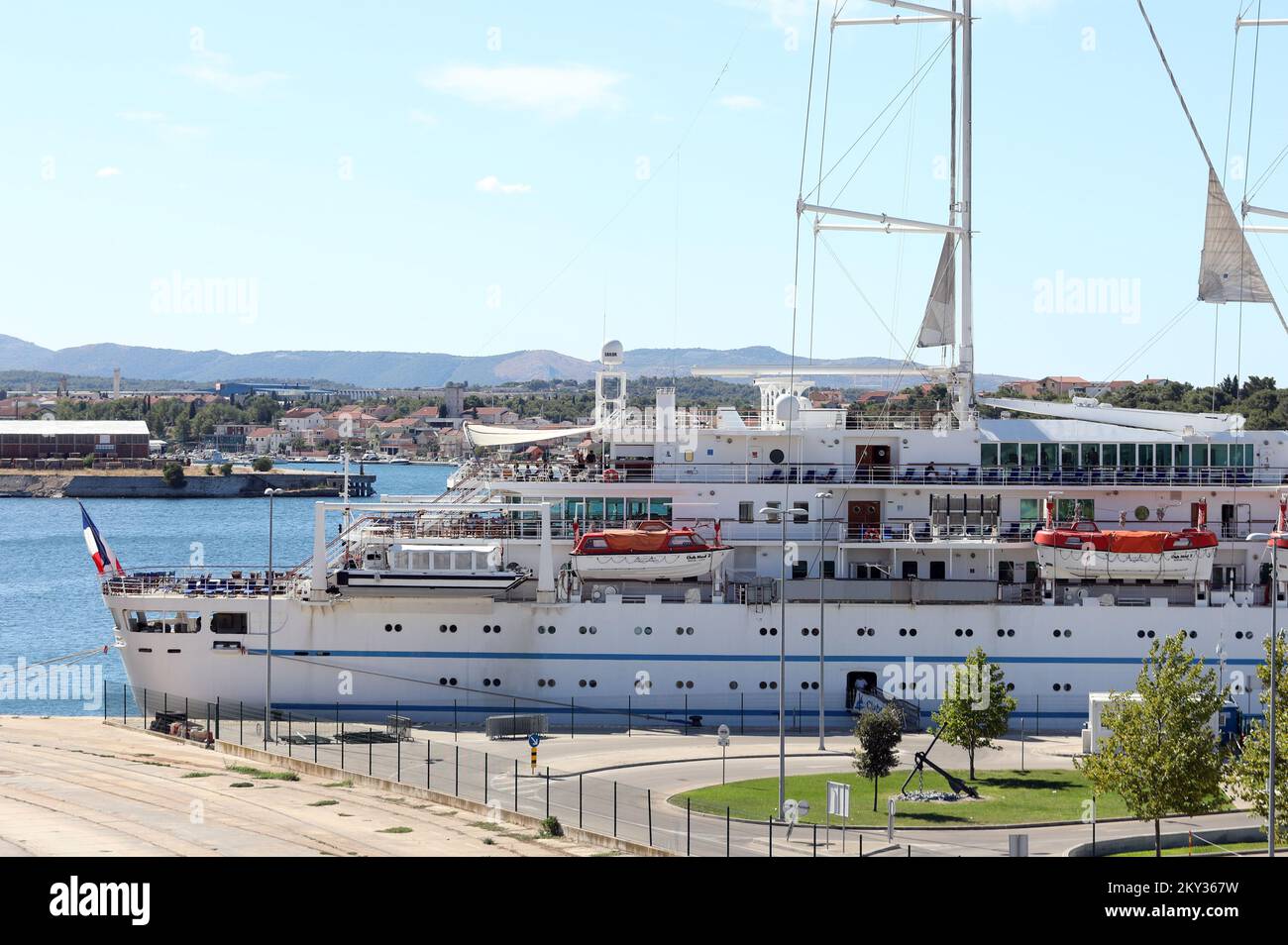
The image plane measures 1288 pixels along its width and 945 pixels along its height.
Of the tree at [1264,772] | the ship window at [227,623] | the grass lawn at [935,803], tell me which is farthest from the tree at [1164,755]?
the ship window at [227,623]

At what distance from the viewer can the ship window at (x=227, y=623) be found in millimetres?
35875

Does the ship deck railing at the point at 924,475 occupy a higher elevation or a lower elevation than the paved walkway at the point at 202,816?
higher

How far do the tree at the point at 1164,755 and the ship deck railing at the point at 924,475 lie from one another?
12879 mm

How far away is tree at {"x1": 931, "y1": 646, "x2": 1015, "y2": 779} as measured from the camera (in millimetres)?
30562

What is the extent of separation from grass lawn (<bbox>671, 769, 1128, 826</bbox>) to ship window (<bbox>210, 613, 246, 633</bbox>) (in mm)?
12185

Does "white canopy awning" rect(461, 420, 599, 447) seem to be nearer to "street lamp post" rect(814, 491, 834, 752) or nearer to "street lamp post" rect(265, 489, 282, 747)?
"street lamp post" rect(814, 491, 834, 752)

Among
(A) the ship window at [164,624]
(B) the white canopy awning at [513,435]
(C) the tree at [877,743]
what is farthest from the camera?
(B) the white canopy awning at [513,435]

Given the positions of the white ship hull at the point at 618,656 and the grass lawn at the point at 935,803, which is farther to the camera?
the white ship hull at the point at 618,656

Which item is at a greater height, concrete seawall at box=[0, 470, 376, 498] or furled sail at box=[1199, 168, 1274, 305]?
furled sail at box=[1199, 168, 1274, 305]

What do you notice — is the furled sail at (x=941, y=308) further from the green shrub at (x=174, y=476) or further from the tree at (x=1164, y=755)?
the green shrub at (x=174, y=476)

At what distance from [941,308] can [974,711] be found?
1364cm

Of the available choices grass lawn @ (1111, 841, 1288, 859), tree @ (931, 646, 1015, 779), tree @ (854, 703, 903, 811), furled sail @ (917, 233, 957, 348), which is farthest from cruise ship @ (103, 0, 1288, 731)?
grass lawn @ (1111, 841, 1288, 859)

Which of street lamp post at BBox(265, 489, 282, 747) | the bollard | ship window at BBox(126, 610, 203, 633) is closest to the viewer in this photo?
the bollard

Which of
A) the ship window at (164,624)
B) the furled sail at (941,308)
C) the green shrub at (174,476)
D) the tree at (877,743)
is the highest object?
the furled sail at (941,308)
